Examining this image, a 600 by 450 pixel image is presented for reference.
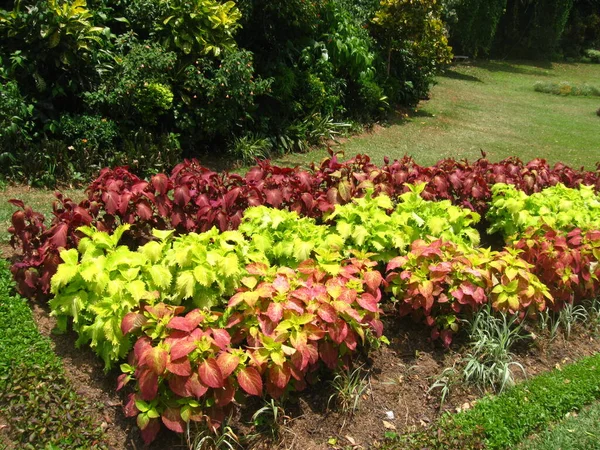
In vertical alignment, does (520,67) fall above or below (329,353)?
below

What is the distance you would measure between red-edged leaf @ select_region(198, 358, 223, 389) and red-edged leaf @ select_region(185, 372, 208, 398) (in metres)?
0.04

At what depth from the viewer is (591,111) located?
15469 millimetres

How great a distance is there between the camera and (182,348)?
2811 millimetres

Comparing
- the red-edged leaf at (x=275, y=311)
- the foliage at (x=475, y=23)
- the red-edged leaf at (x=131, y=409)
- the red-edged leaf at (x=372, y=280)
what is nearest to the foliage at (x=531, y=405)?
the red-edged leaf at (x=372, y=280)

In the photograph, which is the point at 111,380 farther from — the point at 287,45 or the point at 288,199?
the point at 287,45

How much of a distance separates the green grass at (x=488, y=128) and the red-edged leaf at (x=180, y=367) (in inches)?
216

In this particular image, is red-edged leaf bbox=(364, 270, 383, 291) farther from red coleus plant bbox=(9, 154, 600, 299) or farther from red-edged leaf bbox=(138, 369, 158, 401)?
red-edged leaf bbox=(138, 369, 158, 401)

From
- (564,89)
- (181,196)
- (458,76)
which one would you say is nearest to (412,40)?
(458,76)

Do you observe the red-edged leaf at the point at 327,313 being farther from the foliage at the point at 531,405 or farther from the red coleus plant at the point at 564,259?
the red coleus plant at the point at 564,259

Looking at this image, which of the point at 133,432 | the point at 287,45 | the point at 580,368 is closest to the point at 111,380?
the point at 133,432

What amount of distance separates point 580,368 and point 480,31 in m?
20.6

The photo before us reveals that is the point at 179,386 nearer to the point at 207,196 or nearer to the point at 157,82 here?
the point at 207,196

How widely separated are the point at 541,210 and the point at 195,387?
10.7ft

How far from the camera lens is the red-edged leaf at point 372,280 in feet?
11.6
